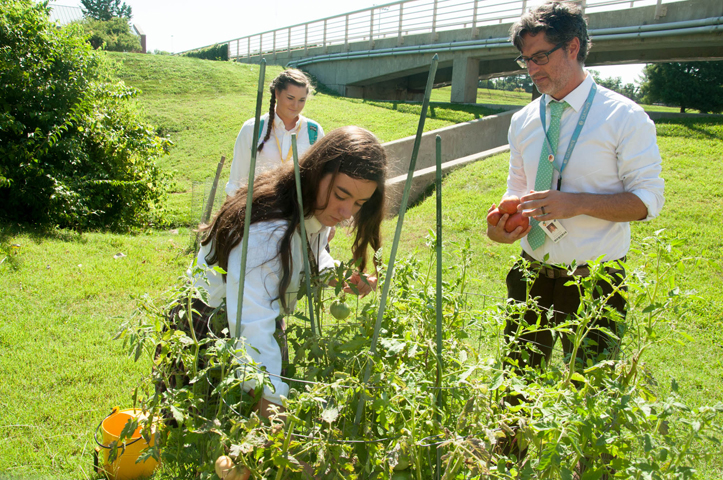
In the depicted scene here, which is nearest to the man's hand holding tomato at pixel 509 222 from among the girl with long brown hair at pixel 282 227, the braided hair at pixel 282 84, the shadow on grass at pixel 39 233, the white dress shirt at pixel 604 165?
the white dress shirt at pixel 604 165

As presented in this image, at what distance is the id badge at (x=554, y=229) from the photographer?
2117 millimetres

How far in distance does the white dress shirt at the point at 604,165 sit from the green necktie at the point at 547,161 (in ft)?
0.08

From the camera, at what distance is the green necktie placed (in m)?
2.17

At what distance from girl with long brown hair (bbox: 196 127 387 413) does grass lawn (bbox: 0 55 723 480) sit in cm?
32

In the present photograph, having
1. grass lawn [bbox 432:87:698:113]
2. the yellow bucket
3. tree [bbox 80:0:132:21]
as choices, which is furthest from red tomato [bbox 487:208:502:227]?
tree [bbox 80:0:132:21]

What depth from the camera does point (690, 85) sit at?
66.9 ft

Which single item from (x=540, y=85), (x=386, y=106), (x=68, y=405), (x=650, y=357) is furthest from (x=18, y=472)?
(x=386, y=106)

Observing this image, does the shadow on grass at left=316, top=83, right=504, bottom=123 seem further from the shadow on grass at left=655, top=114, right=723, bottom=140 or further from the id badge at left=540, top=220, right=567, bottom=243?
the id badge at left=540, top=220, right=567, bottom=243

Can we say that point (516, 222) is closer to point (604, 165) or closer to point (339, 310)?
point (604, 165)

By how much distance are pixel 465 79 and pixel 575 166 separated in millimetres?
13739

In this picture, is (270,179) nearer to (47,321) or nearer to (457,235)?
(47,321)

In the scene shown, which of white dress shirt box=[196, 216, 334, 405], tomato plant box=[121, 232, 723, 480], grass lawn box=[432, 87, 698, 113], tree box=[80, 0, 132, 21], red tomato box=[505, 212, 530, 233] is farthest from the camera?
tree box=[80, 0, 132, 21]

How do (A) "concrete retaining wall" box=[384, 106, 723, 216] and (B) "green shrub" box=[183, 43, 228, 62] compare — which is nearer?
(A) "concrete retaining wall" box=[384, 106, 723, 216]

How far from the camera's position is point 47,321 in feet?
12.4
